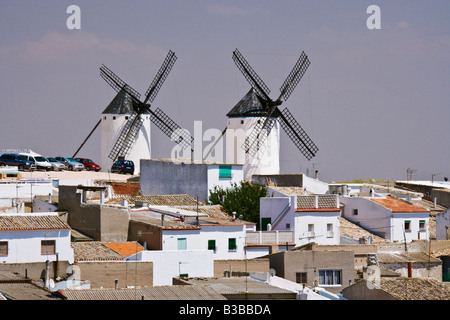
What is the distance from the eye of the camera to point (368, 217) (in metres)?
55.7

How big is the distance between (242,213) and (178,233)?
12.6 metres

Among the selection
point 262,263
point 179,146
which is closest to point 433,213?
point 179,146

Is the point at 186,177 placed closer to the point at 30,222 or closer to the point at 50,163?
the point at 50,163

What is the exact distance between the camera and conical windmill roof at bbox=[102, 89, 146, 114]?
247 ft

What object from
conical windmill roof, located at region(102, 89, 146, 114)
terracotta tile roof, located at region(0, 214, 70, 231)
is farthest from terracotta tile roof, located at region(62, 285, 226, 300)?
conical windmill roof, located at region(102, 89, 146, 114)

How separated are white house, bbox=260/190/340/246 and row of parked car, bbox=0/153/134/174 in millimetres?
21684

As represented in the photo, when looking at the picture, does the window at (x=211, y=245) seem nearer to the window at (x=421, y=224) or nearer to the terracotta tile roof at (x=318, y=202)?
the terracotta tile roof at (x=318, y=202)

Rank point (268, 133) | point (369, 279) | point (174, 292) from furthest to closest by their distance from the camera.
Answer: point (268, 133) < point (369, 279) < point (174, 292)

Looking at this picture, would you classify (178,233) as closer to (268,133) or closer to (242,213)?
(242,213)

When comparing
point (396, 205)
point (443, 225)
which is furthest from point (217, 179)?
point (443, 225)

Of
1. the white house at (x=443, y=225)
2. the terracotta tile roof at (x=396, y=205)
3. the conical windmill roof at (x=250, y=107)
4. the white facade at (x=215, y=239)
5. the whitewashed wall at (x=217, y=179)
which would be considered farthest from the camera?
the conical windmill roof at (x=250, y=107)

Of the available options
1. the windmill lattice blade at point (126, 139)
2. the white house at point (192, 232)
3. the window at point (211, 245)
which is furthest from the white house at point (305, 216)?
the windmill lattice blade at point (126, 139)

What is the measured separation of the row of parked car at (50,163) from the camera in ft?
230

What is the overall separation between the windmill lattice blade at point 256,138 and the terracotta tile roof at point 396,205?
14188 millimetres
